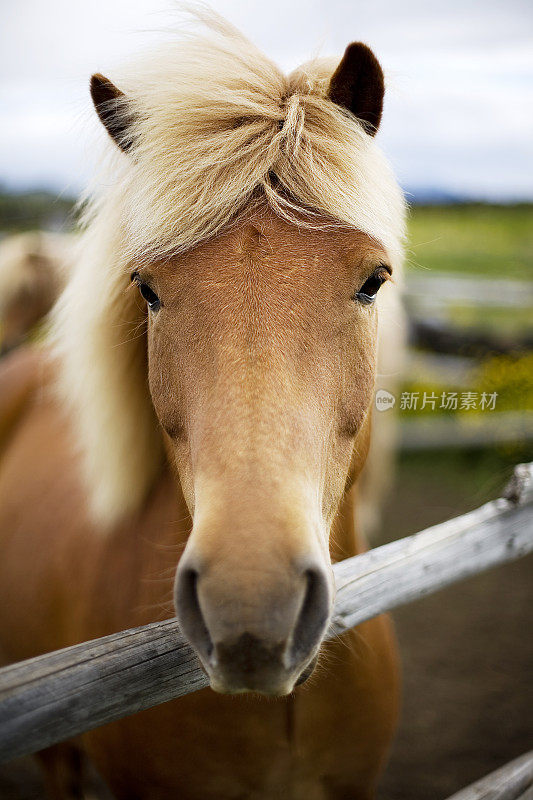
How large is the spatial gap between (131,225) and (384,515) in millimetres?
5128

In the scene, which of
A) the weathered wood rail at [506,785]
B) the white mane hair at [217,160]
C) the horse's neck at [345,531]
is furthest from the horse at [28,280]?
the weathered wood rail at [506,785]

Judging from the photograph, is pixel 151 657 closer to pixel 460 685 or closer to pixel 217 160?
pixel 217 160

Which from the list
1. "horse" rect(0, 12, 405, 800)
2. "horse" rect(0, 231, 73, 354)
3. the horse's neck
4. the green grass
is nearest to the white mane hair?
"horse" rect(0, 12, 405, 800)

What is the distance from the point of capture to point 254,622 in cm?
91

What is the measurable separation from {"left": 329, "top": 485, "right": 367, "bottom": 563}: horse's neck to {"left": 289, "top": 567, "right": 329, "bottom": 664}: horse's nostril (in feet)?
2.31

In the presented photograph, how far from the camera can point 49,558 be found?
7.73 feet

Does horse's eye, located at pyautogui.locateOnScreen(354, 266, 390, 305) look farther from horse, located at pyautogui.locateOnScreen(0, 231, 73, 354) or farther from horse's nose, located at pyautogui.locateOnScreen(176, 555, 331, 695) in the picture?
horse, located at pyautogui.locateOnScreen(0, 231, 73, 354)

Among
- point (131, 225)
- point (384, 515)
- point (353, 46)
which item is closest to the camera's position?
point (353, 46)

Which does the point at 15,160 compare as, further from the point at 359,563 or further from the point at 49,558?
the point at 359,563

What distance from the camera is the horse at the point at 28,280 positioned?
18.7ft

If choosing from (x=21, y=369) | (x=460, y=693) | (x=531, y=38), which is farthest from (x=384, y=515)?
(x=531, y=38)

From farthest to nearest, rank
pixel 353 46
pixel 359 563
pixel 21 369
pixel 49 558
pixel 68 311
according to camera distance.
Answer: pixel 21 369 < pixel 49 558 < pixel 68 311 < pixel 359 563 < pixel 353 46

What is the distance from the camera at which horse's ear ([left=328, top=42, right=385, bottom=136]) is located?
135cm

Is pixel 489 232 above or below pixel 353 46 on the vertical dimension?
below
